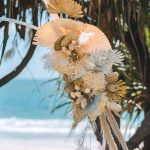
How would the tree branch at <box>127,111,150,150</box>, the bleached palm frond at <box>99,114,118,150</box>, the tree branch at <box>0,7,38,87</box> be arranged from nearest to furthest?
the bleached palm frond at <box>99,114,118,150</box> → the tree branch at <box>127,111,150,150</box> → the tree branch at <box>0,7,38,87</box>

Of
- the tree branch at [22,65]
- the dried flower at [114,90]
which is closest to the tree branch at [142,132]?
the tree branch at [22,65]

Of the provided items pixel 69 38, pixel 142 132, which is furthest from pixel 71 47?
pixel 142 132

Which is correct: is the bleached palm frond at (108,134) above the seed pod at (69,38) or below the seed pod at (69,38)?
below

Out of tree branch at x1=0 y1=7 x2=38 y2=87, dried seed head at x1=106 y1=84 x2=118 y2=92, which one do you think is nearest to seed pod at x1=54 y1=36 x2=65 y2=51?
dried seed head at x1=106 y1=84 x2=118 y2=92

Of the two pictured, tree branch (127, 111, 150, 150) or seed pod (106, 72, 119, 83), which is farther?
tree branch (127, 111, 150, 150)

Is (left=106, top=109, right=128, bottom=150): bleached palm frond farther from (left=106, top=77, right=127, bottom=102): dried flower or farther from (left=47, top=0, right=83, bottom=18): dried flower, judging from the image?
(left=47, top=0, right=83, bottom=18): dried flower

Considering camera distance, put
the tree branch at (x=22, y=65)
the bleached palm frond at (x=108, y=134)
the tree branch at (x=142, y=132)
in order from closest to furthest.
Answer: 1. the bleached palm frond at (x=108, y=134)
2. the tree branch at (x=142, y=132)
3. the tree branch at (x=22, y=65)

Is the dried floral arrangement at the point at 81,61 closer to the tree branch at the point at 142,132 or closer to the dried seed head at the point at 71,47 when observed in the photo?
the dried seed head at the point at 71,47

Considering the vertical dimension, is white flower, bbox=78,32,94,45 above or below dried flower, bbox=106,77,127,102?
above
